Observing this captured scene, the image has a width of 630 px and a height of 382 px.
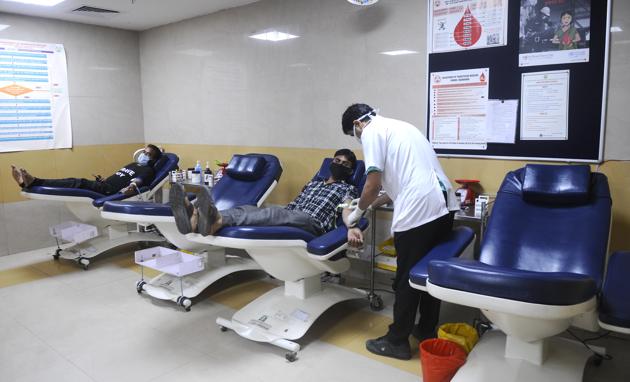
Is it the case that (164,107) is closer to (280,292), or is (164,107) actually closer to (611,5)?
(280,292)

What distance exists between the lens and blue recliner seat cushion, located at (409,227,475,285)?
1915mm

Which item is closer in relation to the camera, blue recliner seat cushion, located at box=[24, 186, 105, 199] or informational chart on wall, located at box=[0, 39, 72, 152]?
blue recliner seat cushion, located at box=[24, 186, 105, 199]

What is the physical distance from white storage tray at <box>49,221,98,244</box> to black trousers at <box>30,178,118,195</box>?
333mm

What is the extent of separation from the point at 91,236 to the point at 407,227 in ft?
9.53

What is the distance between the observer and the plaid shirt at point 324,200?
116 inches

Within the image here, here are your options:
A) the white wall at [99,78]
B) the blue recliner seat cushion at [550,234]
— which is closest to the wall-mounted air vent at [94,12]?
the white wall at [99,78]

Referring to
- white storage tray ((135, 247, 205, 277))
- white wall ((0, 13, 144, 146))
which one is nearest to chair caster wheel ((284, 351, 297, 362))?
white storage tray ((135, 247, 205, 277))

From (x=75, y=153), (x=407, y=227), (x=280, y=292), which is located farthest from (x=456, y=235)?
(x=75, y=153)

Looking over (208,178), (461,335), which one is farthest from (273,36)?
(461,335)

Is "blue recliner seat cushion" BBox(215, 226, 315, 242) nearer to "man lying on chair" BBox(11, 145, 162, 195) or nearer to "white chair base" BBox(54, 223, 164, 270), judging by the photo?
"man lying on chair" BBox(11, 145, 162, 195)

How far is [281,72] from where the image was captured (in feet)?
13.2

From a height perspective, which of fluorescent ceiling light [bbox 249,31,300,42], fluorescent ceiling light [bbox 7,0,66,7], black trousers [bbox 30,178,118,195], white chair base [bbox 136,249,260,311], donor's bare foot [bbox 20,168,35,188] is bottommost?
white chair base [bbox 136,249,260,311]

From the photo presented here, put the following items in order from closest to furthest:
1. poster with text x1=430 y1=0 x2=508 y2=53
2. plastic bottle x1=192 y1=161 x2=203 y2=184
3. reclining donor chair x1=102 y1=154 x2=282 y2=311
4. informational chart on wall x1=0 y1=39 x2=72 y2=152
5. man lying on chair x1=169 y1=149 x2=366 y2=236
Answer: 1. man lying on chair x1=169 y1=149 x2=366 y2=236
2. poster with text x1=430 y1=0 x2=508 y2=53
3. reclining donor chair x1=102 y1=154 x2=282 y2=311
4. plastic bottle x1=192 y1=161 x2=203 y2=184
5. informational chart on wall x1=0 y1=39 x2=72 y2=152

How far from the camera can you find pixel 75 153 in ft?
16.2
